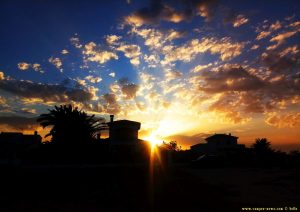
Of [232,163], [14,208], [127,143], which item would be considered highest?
[127,143]

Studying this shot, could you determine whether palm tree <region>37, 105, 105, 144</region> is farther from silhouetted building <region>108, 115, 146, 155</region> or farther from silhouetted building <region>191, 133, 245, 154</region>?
silhouetted building <region>191, 133, 245, 154</region>

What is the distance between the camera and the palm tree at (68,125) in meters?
37.8

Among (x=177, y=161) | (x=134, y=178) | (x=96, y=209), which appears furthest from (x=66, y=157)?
(x=177, y=161)

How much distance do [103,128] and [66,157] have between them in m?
12.2

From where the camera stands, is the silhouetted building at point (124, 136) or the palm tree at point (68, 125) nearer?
the palm tree at point (68, 125)

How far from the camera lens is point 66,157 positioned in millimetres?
33031

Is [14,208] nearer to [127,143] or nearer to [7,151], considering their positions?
[127,143]

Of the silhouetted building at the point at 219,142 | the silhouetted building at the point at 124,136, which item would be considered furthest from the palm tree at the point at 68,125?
the silhouetted building at the point at 219,142

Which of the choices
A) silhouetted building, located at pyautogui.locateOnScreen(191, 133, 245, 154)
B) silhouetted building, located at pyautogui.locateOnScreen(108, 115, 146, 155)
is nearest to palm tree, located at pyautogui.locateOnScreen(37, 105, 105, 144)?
silhouetted building, located at pyautogui.locateOnScreen(108, 115, 146, 155)

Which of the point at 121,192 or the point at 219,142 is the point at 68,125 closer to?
the point at 121,192

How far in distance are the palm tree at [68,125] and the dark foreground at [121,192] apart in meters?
11.4

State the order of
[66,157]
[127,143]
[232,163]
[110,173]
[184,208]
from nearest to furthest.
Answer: [184,208]
[110,173]
[66,157]
[232,163]
[127,143]

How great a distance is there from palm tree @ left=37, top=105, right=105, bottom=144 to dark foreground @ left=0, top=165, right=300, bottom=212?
11.4 metres

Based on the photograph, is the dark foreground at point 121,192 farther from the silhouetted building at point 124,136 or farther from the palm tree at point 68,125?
the silhouetted building at point 124,136
